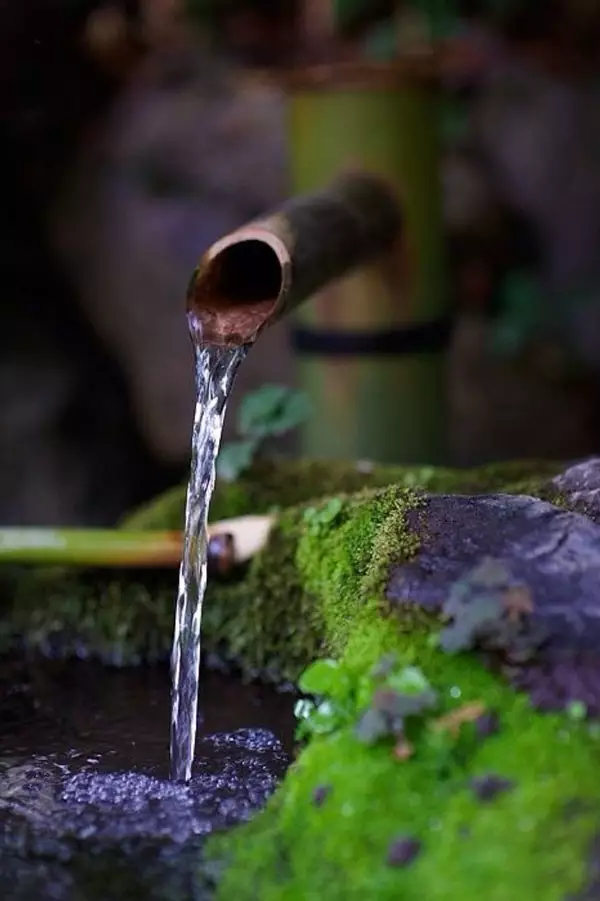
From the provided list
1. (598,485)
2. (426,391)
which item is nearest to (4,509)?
(426,391)

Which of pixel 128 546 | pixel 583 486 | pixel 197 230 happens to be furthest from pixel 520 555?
pixel 197 230

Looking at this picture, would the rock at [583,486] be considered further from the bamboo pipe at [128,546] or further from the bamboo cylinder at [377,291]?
the bamboo cylinder at [377,291]

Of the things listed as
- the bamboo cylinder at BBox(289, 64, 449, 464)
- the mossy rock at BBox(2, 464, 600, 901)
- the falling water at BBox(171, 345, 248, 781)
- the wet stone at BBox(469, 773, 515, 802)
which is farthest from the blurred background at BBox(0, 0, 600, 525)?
the wet stone at BBox(469, 773, 515, 802)

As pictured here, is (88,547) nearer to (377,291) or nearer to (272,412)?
(272,412)

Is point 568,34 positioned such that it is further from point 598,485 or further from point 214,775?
point 214,775

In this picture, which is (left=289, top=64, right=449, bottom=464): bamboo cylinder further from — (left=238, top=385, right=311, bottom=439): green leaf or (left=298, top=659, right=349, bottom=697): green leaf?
(left=298, top=659, right=349, bottom=697): green leaf

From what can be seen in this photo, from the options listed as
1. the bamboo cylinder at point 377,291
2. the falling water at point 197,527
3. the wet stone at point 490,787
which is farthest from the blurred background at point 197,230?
the wet stone at point 490,787
